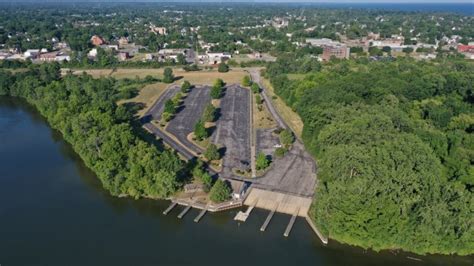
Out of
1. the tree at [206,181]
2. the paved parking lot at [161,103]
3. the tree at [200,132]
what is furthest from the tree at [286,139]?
the paved parking lot at [161,103]

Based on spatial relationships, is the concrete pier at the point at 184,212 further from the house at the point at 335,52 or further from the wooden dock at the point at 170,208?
the house at the point at 335,52

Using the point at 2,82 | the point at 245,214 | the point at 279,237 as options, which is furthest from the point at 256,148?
the point at 2,82

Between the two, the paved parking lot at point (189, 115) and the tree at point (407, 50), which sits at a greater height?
the tree at point (407, 50)


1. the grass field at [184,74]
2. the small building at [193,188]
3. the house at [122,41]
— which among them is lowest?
the small building at [193,188]

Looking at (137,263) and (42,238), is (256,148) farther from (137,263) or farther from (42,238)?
(42,238)

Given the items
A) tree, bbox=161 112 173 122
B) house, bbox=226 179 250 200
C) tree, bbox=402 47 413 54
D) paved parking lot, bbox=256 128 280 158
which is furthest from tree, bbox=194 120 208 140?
Result: tree, bbox=402 47 413 54

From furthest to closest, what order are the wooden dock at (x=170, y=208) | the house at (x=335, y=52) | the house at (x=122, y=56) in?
the house at (x=335, y=52), the house at (x=122, y=56), the wooden dock at (x=170, y=208)
